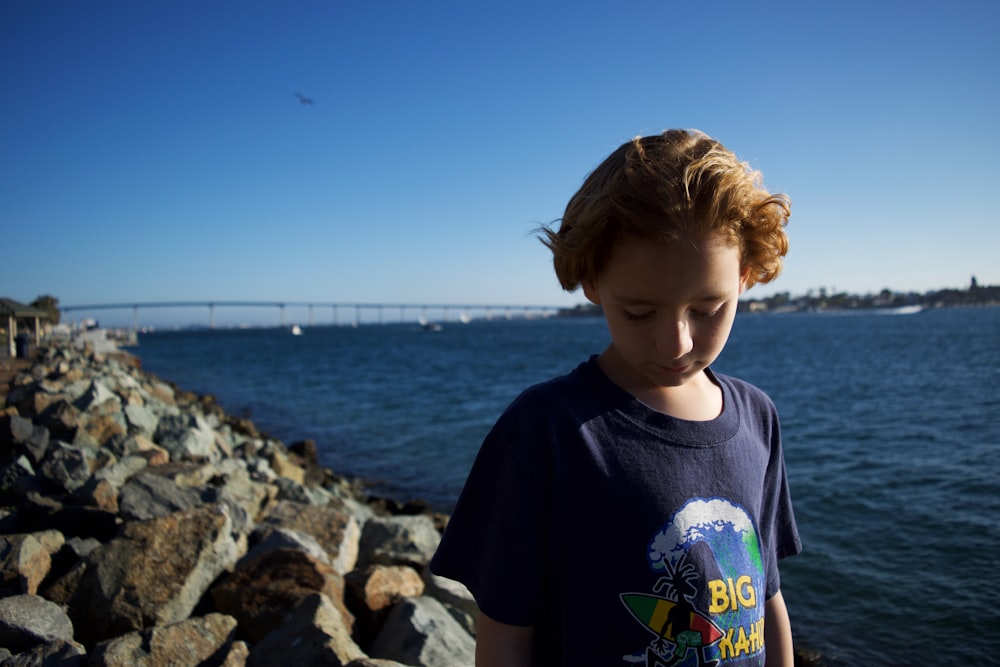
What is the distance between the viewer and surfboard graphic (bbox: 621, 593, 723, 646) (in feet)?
3.89

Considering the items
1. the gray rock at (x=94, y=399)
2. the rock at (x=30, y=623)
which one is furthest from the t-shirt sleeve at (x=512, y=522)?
the gray rock at (x=94, y=399)

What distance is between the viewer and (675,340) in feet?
4.03

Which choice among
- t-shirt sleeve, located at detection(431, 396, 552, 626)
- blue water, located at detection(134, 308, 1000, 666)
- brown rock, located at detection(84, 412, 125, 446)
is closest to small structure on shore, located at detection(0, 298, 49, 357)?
blue water, located at detection(134, 308, 1000, 666)

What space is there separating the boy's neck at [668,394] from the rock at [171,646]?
2574mm

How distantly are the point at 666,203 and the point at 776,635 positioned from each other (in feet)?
3.42

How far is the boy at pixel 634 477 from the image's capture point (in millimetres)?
1187

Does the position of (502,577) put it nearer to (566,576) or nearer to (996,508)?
(566,576)

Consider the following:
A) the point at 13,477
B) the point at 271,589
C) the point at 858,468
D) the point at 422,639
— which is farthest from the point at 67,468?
the point at 858,468

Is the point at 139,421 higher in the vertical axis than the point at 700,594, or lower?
lower

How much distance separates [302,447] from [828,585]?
9973mm

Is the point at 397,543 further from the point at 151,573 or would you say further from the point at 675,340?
the point at 675,340

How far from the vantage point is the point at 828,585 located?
6.34m

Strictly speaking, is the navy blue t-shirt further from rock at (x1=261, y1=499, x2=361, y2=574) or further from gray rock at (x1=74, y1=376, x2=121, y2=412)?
gray rock at (x1=74, y1=376, x2=121, y2=412)

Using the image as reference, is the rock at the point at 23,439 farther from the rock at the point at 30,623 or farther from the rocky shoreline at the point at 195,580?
the rock at the point at 30,623
